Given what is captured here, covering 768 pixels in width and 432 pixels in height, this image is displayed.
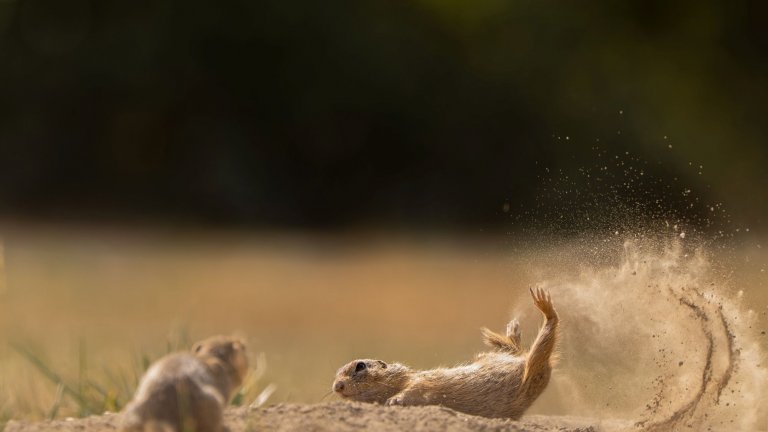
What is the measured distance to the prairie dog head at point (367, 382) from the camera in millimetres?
6043

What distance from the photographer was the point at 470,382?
235 inches

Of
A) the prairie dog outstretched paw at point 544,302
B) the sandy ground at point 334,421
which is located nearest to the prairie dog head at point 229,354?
the sandy ground at point 334,421

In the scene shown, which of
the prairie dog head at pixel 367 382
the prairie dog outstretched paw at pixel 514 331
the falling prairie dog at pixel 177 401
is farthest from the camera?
the prairie dog outstretched paw at pixel 514 331

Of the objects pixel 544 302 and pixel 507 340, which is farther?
pixel 507 340

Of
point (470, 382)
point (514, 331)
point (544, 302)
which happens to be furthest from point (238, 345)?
point (514, 331)

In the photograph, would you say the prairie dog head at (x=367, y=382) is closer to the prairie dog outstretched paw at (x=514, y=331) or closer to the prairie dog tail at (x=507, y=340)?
the prairie dog tail at (x=507, y=340)

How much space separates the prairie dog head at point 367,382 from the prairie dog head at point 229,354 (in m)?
1.45

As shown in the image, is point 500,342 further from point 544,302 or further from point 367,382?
point 367,382

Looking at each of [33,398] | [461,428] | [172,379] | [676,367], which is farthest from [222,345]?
[676,367]

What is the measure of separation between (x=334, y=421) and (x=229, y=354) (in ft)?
1.73

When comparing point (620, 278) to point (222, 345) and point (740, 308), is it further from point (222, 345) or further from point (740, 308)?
point (222, 345)

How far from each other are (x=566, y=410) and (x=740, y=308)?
1165 mm

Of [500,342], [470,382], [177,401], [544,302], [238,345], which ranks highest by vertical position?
[544,302]

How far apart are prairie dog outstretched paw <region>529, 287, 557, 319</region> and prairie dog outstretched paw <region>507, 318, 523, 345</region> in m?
0.55
